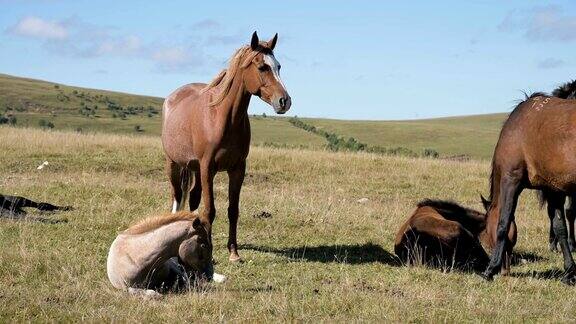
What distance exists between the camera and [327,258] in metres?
9.57

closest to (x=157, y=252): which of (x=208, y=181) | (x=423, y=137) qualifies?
(x=208, y=181)

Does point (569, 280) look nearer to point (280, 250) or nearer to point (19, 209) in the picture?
point (280, 250)

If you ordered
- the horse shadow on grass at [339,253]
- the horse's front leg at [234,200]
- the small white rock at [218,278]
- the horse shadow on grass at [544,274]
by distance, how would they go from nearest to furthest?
the small white rock at [218,278]
the horse shadow on grass at [544,274]
the horse's front leg at [234,200]
the horse shadow on grass at [339,253]

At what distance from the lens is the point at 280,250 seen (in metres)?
10.0

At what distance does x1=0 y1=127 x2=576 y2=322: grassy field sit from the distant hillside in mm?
38270

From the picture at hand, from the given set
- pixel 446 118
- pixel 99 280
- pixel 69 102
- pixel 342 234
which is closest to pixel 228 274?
pixel 99 280

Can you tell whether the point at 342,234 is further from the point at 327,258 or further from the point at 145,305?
the point at 145,305

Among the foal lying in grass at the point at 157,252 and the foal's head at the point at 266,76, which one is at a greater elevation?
the foal's head at the point at 266,76

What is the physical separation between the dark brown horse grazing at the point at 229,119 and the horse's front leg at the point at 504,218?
2750 mm

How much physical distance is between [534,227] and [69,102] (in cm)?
8611

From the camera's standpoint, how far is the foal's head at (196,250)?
6.76 m

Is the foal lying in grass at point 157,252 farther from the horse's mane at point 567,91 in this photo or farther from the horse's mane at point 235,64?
the horse's mane at point 567,91

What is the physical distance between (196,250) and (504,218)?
3.71 m

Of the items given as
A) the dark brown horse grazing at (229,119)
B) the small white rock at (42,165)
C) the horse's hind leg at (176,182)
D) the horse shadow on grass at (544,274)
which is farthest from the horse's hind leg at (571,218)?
the small white rock at (42,165)
